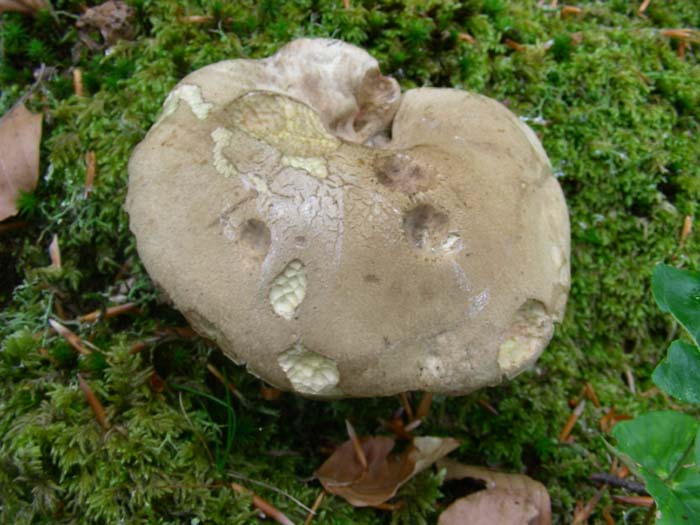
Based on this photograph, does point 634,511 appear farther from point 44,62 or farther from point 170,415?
point 44,62

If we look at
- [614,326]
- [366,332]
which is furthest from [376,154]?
[614,326]

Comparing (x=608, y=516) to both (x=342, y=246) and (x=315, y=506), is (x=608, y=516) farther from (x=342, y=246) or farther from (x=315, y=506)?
(x=342, y=246)

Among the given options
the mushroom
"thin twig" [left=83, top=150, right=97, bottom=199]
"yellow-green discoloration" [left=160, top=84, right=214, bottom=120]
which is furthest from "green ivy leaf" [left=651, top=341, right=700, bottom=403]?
"thin twig" [left=83, top=150, right=97, bottom=199]

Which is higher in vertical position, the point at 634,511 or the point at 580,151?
the point at 580,151

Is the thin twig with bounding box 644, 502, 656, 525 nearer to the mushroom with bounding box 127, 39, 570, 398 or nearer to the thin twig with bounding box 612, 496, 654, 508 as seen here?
the thin twig with bounding box 612, 496, 654, 508

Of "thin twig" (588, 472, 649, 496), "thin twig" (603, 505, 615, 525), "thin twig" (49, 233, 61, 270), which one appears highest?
"thin twig" (49, 233, 61, 270)

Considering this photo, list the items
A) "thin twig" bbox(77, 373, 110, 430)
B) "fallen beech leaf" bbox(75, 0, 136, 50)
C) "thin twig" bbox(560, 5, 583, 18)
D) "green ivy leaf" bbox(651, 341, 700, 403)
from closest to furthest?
"green ivy leaf" bbox(651, 341, 700, 403) → "thin twig" bbox(77, 373, 110, 430) → "fallen beech leaf" bbox(75, 0, 136, 50) → "thin twig" bbox(560, 5, 583, 18)

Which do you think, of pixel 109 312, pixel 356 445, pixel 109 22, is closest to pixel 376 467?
pixel 356 445
